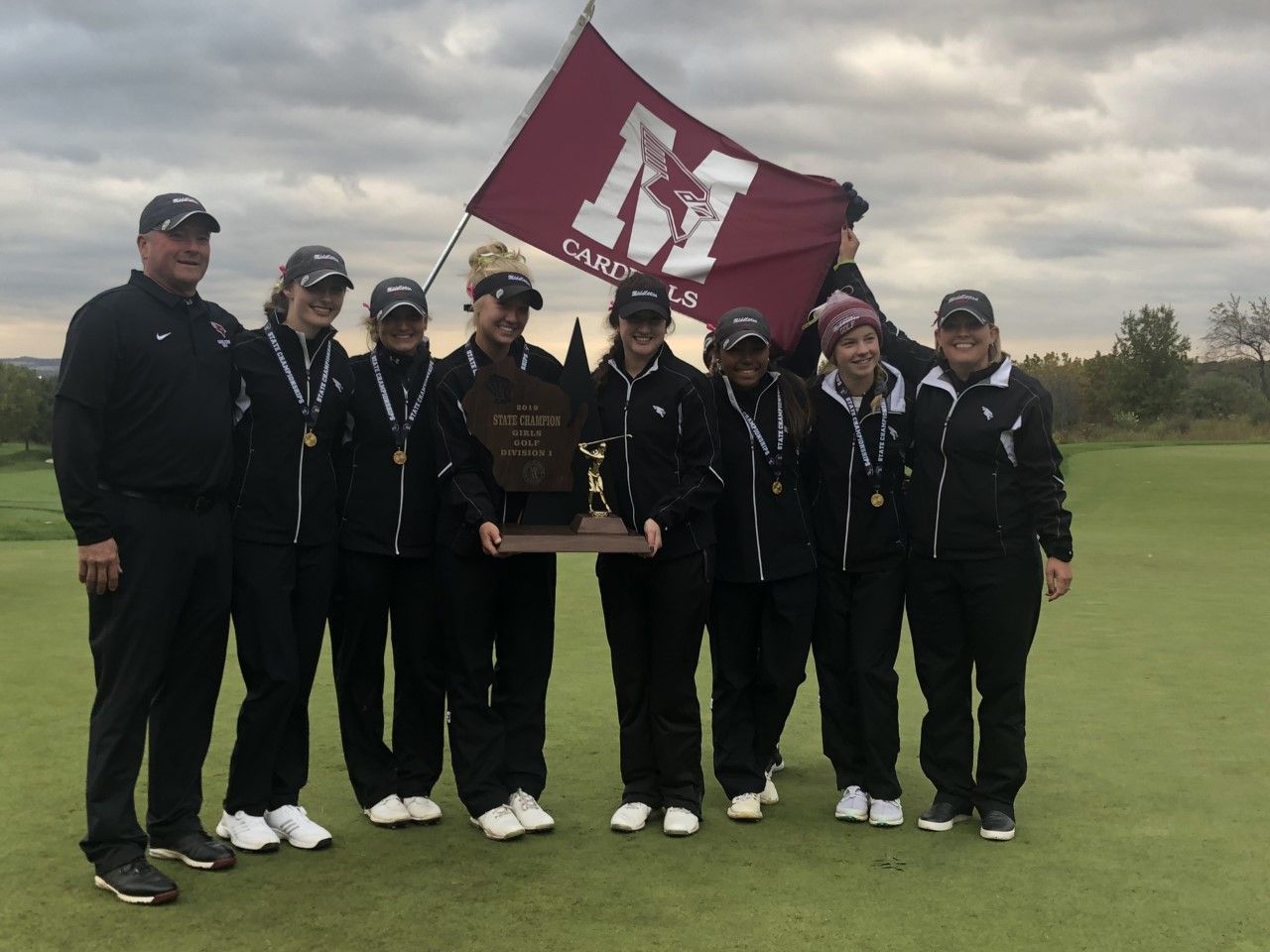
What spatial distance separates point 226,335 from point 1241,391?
5193 centimetres

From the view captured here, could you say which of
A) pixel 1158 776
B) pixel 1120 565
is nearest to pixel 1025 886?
pixel 1158 776

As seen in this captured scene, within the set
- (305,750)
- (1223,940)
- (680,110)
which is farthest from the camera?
(680,110)

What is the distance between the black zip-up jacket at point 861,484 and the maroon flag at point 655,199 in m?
1.18

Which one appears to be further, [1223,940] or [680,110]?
[680,110]

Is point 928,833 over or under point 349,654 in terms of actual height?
under

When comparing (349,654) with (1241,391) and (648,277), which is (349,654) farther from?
(1241,391)

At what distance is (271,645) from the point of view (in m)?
4.08

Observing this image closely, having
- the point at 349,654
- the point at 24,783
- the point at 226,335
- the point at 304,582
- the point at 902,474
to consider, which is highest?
the point at 226,335

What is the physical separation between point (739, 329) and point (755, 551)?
747 millimetres

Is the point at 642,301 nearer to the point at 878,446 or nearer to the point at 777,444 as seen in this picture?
the point at 777,444

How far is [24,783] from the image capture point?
15.2ft

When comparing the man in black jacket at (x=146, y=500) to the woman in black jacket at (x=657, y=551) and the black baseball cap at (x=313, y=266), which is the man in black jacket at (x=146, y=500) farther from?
the woman in black jacket at (x=657, y=551)

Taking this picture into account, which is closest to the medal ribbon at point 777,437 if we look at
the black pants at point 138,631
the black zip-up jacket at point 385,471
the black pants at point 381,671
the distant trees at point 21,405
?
the black zip-up jacket at point 385,471

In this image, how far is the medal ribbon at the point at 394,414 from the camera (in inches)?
167
